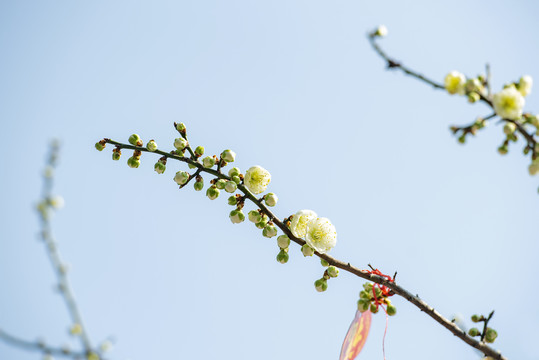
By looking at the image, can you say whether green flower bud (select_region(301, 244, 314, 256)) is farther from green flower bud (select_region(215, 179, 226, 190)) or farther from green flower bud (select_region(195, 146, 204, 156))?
green flower bud (select_region(195, 146, 204, 156))

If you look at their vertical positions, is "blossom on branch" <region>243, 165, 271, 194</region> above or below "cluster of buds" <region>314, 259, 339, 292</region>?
above

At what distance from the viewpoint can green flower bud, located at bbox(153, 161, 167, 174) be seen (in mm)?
1916

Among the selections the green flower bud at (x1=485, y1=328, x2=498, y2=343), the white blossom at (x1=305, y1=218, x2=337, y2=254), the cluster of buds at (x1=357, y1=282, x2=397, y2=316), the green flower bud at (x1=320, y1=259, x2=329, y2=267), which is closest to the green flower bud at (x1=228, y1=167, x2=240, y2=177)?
the white blossom at (x1=305, y1=218, x2=337, y2=254)

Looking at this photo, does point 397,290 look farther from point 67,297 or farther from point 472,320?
point 67,297

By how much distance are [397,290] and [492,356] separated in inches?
14.4

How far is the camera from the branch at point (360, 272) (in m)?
1.48

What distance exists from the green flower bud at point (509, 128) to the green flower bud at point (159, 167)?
4.46 ft

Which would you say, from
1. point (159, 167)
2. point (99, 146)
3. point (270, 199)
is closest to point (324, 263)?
point (270, 199)

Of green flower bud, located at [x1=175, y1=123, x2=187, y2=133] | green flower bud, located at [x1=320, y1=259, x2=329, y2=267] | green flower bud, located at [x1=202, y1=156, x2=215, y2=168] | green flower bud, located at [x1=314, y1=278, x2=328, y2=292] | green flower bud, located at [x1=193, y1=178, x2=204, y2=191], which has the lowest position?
green flower bud, located at [x1=314, y1=278, x2=328, y2=292]

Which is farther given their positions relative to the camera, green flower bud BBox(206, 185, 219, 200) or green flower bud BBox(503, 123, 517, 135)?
green flower bud BBox(206, 185, 219, 200)

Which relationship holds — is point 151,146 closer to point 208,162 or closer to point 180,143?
point 180,143

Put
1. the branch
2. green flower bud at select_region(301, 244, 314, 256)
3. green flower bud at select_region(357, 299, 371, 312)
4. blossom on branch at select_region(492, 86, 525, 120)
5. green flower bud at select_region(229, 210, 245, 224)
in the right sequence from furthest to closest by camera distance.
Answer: green flower bud at select_region(229, 210, 245, 224) → green flower bud at select_region(301, 244, 314, 256) → green flower bud at select_region(357, 299, 371, 312) → the branch → blossom on branch at select_region(492, 86, 525, 120)

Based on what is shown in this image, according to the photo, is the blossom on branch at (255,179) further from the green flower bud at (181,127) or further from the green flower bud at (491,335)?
the green flower bud at (491,335)

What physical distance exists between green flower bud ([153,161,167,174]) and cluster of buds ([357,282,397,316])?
1004mm
